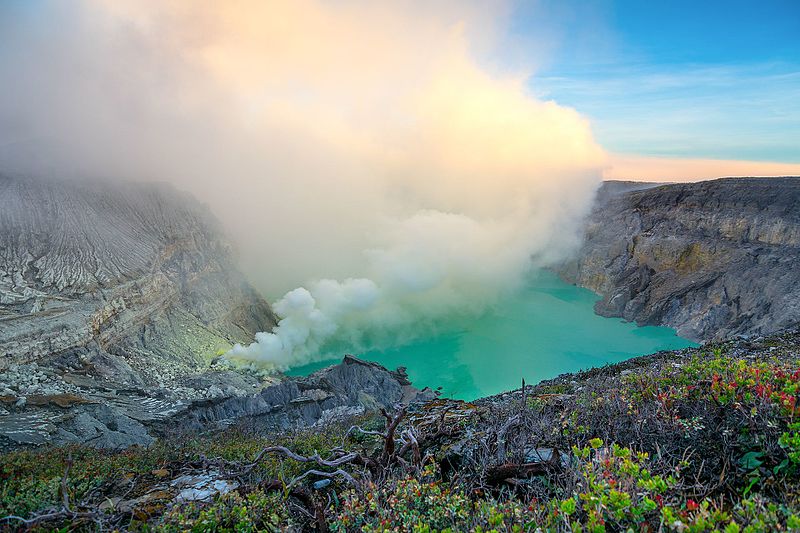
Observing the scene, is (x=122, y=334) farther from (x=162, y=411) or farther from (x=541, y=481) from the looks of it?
(x=541, y=481)

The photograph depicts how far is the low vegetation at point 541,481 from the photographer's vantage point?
3.00 metres

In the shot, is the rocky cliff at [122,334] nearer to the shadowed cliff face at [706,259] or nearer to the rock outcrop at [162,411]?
the rock outcrop at [162,411]

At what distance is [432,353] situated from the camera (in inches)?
1652

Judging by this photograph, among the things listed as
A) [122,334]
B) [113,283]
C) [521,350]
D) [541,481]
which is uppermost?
[541,481]

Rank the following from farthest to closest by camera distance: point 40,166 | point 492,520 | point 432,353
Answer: point 432,353 → point 40,166 → point 492,520

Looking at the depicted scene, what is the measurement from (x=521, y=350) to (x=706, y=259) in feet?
74.5

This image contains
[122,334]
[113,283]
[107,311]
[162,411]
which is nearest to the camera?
[162,411]

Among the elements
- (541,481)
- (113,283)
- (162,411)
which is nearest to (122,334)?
(113,283)

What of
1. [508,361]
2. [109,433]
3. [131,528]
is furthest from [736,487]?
[508,361]

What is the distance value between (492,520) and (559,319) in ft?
161

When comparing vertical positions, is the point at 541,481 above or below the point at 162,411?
above

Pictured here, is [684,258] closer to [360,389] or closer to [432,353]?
[432,353]

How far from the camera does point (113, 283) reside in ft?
83.7

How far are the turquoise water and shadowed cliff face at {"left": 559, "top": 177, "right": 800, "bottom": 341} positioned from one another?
321cm
